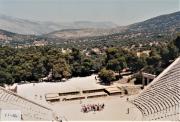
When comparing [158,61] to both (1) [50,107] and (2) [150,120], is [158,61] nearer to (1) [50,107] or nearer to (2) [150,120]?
(1) [50,107]

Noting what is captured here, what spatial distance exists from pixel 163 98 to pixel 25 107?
27.9 feet

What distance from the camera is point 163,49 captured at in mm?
37781

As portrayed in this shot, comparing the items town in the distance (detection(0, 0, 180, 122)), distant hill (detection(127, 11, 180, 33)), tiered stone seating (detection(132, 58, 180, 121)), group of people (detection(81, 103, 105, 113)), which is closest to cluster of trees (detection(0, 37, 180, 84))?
town in the distance (detection(0, 0, 180, 122))

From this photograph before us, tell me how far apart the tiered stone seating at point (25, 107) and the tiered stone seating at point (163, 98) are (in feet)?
19.2

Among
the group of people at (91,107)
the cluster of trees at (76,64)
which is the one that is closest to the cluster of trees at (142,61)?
the cluster of trees at (76,64)

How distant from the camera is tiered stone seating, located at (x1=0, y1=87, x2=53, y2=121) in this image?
23328 mm

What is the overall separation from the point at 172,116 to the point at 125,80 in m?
15.9

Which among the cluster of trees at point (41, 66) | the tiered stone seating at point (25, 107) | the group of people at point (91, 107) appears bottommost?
the group of people at point (91, 107)

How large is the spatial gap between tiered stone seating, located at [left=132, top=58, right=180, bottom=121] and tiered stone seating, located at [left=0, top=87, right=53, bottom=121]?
586cm

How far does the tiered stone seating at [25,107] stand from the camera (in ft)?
76.5

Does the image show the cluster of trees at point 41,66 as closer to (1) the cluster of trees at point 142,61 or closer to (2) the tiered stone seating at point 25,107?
(1) the cluster of trees at point 142,61

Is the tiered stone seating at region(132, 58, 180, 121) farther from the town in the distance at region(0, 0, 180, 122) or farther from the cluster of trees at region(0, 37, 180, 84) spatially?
the cluster of trees at region(0, 37, 180, 84)

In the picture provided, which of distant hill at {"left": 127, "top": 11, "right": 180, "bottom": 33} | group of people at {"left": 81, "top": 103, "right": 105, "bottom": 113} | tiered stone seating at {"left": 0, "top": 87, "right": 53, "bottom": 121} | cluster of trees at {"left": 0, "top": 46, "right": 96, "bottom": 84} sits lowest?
group of people at {"left": 81, "top": 103, "right": 105, "bottom": 113}

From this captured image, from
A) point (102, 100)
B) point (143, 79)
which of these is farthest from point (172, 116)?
point (143, 79)
